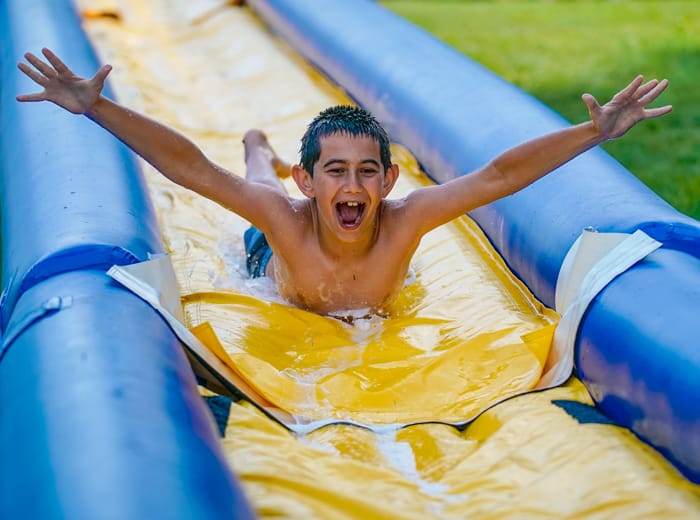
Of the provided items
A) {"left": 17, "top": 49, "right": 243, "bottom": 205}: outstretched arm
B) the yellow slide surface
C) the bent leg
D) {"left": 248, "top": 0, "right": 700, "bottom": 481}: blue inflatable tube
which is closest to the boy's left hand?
{"left": 248, "top": 0, "right": 700, "bottom": 481}: blue inflatable tube

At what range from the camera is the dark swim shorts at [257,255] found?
3000 mm

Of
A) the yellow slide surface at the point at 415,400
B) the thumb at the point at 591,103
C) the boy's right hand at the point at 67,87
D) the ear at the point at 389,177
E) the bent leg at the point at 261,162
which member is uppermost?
the bent leg at the point at 261,162

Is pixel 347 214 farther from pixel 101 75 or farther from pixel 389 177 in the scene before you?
pixel 101 75

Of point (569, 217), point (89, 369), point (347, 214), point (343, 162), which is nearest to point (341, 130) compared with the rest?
point (343, 162)

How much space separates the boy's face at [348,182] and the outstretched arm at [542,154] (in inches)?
6.5

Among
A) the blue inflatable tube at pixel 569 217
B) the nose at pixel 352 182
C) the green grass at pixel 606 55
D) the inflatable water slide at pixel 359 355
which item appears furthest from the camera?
the green grass at pixel 606 55

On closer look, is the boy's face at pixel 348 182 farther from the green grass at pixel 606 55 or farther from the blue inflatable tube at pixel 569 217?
the green grass at pixel 606 55

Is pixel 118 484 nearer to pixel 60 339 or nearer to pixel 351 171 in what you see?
pixel 60 339

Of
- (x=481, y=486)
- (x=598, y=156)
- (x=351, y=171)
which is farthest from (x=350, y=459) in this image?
(x=598, y=156)

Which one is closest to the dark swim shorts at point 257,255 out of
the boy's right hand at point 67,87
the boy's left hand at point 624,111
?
the boy's right hand at point 67,87

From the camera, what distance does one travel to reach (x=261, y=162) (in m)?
3.44

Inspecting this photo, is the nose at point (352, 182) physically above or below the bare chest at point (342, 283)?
above

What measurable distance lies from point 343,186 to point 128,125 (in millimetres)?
517

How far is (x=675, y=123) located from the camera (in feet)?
17.4
